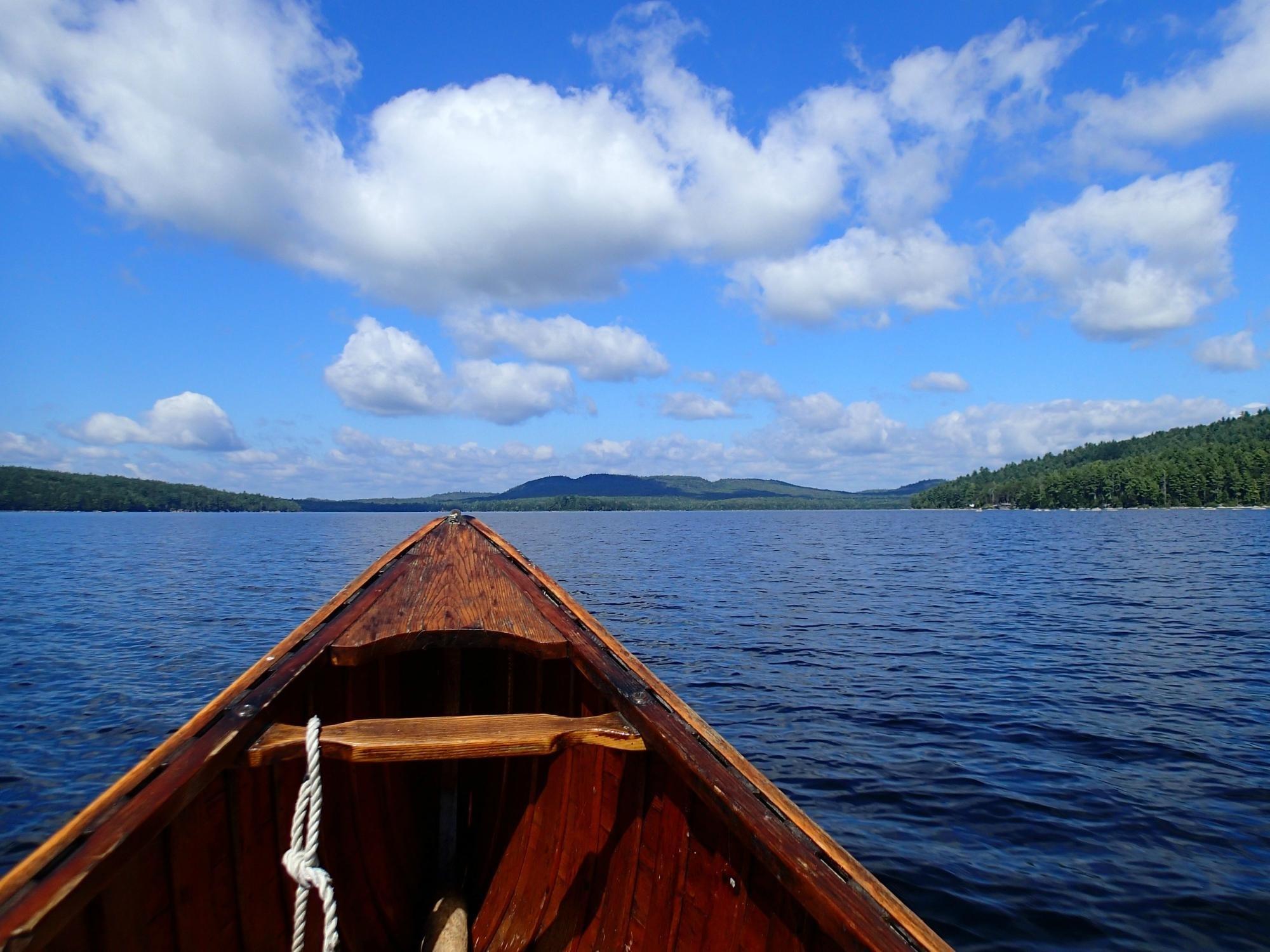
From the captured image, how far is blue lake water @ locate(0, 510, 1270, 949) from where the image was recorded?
7184mm

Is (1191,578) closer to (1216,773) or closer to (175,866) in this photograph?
(1216,773)

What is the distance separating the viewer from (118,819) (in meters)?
2.87

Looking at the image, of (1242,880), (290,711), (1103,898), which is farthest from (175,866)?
(1242,880)

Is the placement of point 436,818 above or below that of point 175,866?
below

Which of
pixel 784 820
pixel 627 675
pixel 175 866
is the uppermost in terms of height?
pixel 627 675

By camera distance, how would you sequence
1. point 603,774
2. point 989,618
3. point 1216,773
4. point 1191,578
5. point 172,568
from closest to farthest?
1. point 603,774
2. point 1216,773
3. point 989,618
4. point 1191,578
5. point 172,568

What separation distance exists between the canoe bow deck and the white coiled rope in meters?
0.29

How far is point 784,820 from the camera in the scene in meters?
3.38

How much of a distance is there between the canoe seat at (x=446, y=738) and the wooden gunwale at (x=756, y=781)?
0.97 ft

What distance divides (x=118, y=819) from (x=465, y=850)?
367 cm

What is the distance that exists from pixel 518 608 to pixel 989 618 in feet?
69.4

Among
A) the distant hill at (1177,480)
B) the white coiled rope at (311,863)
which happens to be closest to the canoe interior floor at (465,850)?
the white coiled rope at (311,863)

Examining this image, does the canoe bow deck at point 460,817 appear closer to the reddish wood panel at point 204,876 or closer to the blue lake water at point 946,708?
the reddish wood panel at point 204,876

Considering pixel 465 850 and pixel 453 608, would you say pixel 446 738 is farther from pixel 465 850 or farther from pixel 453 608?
pixel 465 850
